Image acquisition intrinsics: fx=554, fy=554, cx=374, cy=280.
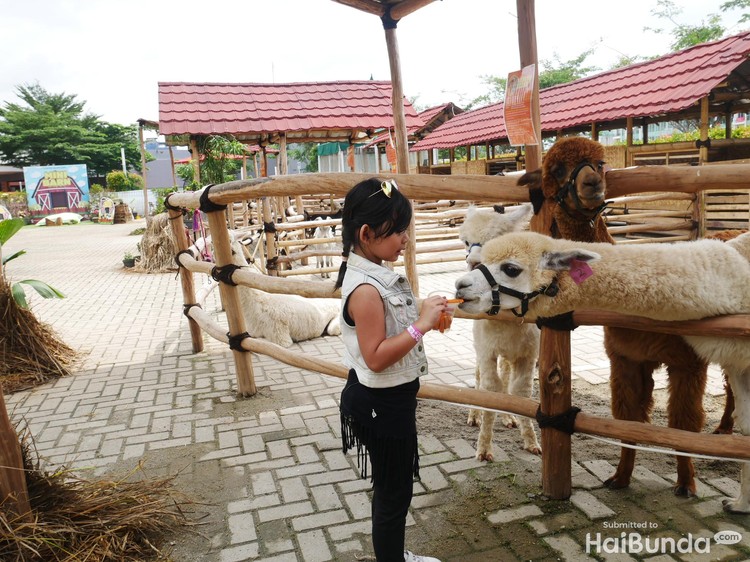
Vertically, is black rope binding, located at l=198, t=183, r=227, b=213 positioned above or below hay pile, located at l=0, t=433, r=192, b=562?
above

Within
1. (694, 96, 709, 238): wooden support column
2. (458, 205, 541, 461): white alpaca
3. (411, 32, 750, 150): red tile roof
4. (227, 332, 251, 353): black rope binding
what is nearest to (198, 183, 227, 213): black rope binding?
(227, 332, 251, 353): black rope binding

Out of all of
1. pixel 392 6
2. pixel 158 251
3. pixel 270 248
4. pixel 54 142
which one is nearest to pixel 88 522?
pixel 392 6

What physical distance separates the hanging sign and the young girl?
150 cm

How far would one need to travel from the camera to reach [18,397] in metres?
4.72

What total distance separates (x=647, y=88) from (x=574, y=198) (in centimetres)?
1087

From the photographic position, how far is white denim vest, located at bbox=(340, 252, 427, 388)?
1884 mm

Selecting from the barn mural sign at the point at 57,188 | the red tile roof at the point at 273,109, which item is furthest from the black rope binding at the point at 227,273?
the barn mural sign at the point at 57,188

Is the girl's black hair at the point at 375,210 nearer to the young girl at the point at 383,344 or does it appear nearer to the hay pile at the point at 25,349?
the young girl at the point at 383,344

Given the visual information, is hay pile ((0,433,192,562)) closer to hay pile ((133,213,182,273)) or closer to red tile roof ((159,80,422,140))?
red tile roof ((159,80,422,140))

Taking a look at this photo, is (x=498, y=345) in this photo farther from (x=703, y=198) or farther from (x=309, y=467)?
(x=703, y=198)

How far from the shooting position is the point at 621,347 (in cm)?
256

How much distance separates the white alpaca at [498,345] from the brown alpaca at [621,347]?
486mm

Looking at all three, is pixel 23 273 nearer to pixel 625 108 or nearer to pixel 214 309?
pixel 214 309

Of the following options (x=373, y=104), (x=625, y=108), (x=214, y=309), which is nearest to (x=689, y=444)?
(x=214, y=309)
